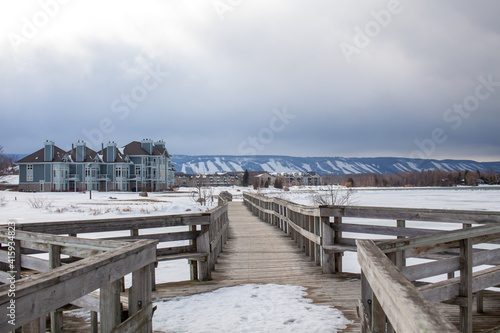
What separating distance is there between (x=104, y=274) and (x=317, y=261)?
5.73 m

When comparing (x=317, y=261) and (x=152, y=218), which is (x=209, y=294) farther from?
(x=317, y=261)

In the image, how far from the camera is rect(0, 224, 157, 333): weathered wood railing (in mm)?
1740

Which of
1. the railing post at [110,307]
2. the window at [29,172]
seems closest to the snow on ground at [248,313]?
the railing post at [110,307]

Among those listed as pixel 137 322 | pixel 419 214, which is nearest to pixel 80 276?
pixel 137 322

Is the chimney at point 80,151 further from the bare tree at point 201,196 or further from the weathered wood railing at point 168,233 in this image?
the weathered wood railing at point 168,233

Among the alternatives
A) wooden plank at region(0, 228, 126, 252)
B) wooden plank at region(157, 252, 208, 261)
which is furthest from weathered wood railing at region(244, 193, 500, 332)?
wooden plank at region(157, 252, 208, 261)

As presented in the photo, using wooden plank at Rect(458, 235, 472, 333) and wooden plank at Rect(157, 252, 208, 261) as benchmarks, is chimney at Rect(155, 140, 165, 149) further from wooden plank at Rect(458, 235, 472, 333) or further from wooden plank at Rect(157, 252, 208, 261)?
Answer: wooden plank at Rect(458, 235, 472, 333)

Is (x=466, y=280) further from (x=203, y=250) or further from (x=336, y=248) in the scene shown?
(x=203, y=250)

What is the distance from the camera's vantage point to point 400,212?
6.10m

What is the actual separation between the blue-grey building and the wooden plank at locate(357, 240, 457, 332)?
63.4 m

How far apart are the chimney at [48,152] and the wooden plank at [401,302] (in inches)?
2724

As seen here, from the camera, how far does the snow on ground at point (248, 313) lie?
4.43 meters

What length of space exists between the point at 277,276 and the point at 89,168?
63.0 m

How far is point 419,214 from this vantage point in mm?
5859
